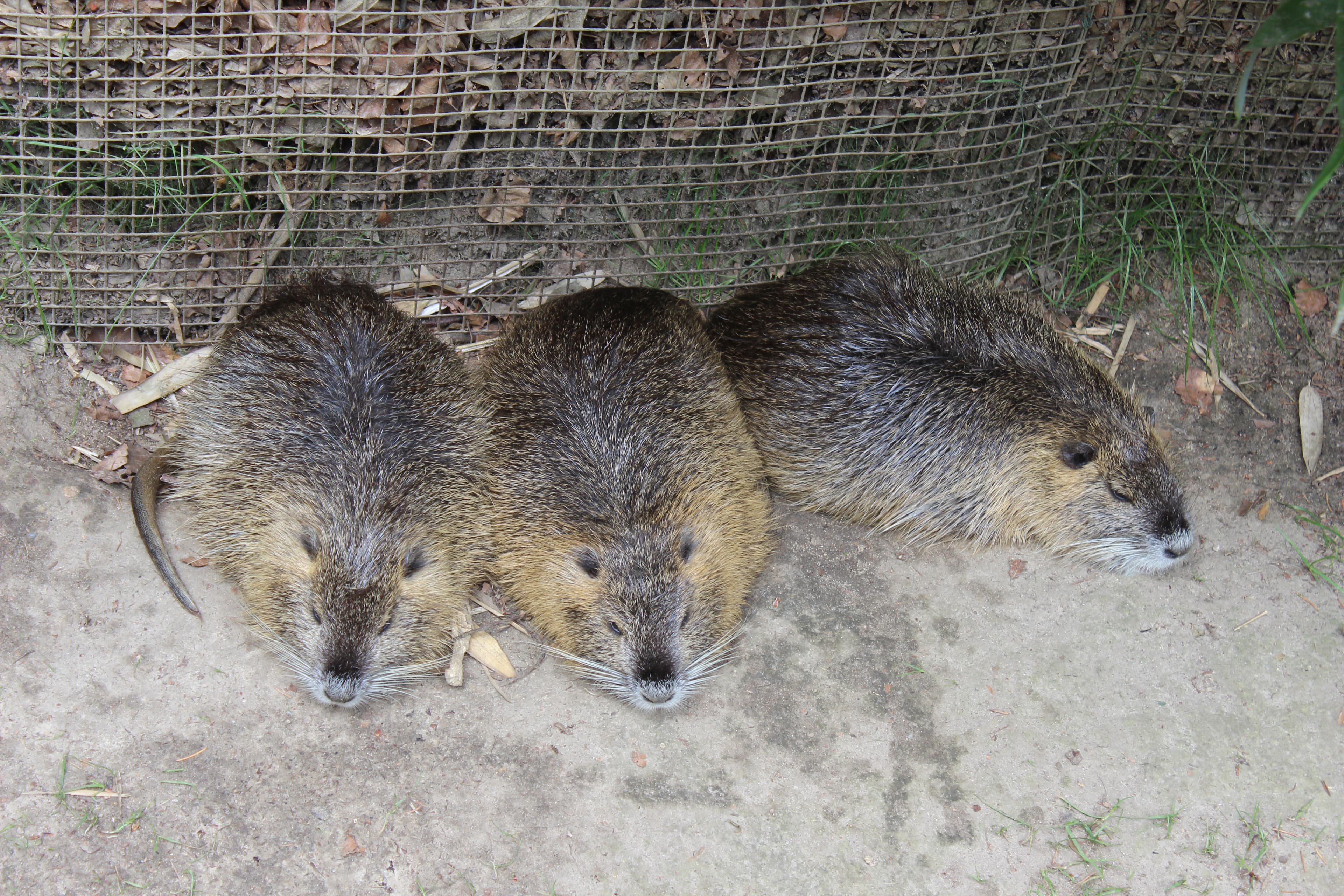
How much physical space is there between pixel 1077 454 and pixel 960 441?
0.46m

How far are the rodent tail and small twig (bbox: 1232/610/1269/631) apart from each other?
3.78 m

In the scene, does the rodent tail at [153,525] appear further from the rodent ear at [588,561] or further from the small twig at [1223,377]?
the small twig at [1223,377]

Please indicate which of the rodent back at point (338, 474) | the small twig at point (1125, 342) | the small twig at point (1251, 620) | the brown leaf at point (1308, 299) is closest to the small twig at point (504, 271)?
the rodent back at point (338, 474)

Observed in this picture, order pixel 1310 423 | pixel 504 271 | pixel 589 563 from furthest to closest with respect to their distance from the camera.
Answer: pixel 1310 423 → pixel 504 271 → pixel 589 563

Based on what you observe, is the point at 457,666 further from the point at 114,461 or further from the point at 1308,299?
the point at 1308,299

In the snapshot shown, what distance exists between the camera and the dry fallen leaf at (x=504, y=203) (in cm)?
404

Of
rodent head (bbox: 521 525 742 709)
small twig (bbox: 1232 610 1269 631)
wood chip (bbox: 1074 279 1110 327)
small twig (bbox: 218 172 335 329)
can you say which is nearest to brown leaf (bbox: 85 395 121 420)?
small twig (bbox: 218 172 335 329)

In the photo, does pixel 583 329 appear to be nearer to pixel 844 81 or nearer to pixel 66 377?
pixel 844 81

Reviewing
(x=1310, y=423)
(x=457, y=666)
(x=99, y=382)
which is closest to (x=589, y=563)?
(x=457, y=666)

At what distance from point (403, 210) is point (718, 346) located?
Result: 1.37 meters

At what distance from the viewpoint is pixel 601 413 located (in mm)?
3695

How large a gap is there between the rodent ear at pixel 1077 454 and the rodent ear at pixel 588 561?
1.88 meters

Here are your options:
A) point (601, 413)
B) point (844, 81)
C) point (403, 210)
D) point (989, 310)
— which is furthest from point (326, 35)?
point (989, 310)

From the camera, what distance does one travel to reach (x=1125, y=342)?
4.62 m
